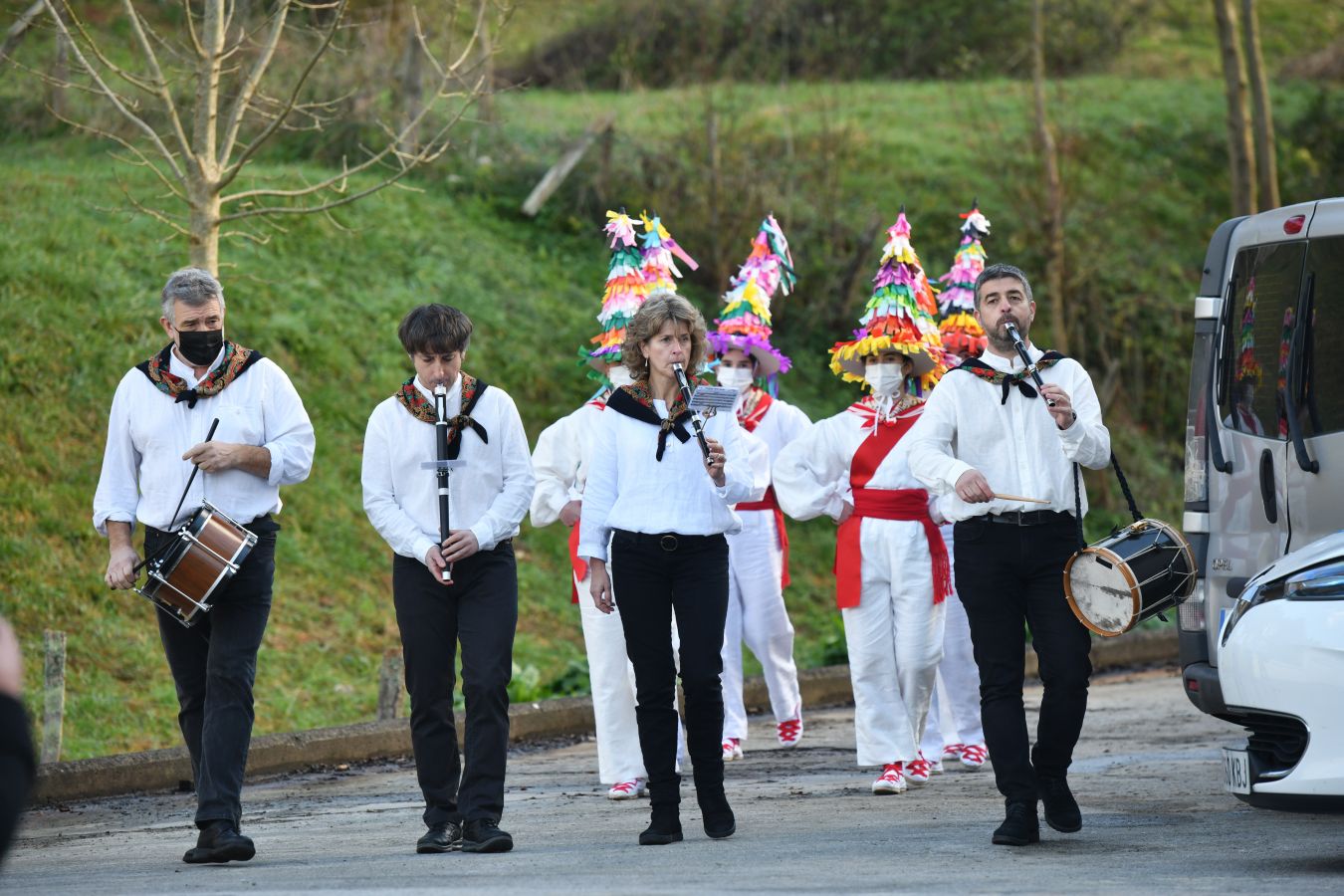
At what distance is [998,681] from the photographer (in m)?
7.41

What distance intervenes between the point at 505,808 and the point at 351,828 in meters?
0.90

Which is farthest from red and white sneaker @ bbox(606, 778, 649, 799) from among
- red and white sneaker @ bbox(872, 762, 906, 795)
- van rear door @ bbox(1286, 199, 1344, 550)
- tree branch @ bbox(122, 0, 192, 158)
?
tree branch @ bbox(122, 0, 192, 158)

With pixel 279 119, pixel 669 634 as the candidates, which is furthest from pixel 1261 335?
pixel 279 119

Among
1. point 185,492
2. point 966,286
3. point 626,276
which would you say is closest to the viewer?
point 185,492

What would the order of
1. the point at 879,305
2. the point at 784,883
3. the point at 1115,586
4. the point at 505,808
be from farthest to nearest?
the point at 879,305 → the point at 505,808 → the point at 1115,586 → the point at 784,883

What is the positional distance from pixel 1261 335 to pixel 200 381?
171 inches

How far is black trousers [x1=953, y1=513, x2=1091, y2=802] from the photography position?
24.3ft

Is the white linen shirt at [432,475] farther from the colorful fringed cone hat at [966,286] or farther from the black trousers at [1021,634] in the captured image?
the colorful fringed cone hat at [966,286]

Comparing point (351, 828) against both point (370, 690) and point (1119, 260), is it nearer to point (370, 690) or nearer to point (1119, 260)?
point (370, 690)

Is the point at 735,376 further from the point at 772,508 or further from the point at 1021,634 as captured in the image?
the point at 1021,634

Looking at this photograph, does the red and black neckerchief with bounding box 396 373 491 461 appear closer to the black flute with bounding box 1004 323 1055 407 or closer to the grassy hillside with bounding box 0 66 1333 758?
the black flute with bounding box 1004 323 1055 407

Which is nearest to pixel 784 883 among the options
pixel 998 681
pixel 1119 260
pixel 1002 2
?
pixel 998 681

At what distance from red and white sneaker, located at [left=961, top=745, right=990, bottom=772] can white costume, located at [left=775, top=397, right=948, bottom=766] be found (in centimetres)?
78

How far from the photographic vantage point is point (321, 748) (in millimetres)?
11398
